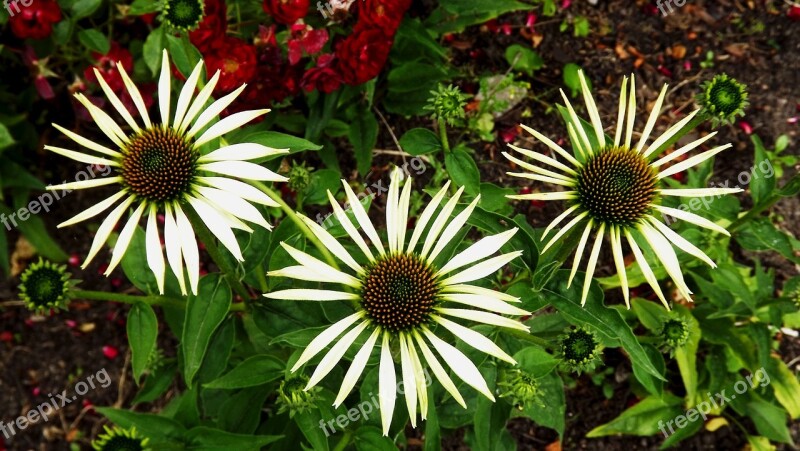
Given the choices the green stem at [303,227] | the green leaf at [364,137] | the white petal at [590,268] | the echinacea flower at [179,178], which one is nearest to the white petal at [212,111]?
the echinacea flower at [179,178]

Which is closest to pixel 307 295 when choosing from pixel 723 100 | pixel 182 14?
pixel 182 14

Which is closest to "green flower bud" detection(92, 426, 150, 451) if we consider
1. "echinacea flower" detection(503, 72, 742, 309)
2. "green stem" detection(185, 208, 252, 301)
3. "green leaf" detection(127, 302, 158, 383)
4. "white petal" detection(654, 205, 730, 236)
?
"green leaf" detection(127, 302, 158, 383)

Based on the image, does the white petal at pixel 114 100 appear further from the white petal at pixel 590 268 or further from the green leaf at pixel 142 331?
the white petal at pixel 590 268

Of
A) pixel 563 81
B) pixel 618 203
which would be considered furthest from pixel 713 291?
pixel 563 81

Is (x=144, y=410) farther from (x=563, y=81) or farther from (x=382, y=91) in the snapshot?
(x=563, y=81)

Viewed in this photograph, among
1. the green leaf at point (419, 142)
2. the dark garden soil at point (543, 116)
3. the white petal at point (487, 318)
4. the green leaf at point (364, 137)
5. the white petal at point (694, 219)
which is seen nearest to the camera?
the white petal at point (487, 318)

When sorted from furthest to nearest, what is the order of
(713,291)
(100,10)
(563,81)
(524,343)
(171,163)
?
(563,81) → (100,10) → (713,291) → (524,343) → (171,163)
